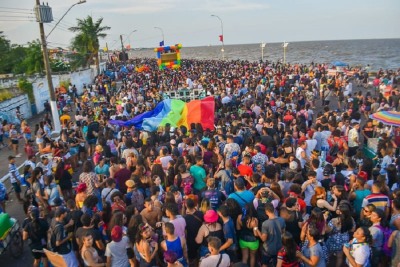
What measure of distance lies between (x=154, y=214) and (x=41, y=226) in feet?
5.87

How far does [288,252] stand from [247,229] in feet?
2.61

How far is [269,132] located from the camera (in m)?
9.21

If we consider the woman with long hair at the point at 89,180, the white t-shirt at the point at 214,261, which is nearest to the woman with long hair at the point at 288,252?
the white t-shirt at the point at 214,261

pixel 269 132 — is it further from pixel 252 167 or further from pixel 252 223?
pixel 252 223

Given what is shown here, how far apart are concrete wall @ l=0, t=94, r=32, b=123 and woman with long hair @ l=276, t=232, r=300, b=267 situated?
1734cm

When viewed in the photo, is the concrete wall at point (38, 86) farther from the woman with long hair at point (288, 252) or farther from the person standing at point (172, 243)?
the woman with long hair at point (288, 252)

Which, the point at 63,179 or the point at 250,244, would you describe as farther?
the point at 63,179

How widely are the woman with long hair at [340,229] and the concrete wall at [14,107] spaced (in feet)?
57.6

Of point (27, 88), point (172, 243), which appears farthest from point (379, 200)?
point (27, 88)

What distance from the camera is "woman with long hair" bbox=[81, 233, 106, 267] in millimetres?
4590

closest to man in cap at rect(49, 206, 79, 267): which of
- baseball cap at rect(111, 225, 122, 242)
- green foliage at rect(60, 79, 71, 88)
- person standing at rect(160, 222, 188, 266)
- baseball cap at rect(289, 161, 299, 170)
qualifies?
baseball cap at rect(111, 225, 122, 242)

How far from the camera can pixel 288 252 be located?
4.29m

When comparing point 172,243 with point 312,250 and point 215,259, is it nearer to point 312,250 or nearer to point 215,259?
point 215,259

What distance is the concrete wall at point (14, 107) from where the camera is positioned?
18.0 m
